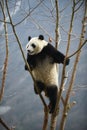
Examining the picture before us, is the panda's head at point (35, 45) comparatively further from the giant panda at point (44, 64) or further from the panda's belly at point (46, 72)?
the panda's belly at point (46, 72)

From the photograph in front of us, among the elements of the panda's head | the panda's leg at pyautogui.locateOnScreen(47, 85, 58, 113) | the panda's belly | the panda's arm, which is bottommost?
the panda's leg at pyautogui.locateOnScreen(47, 85, 58, 113)

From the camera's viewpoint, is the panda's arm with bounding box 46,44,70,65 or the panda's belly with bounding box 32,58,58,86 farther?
the panda's belly with bounding box 32,58,58,86

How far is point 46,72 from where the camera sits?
231 cm

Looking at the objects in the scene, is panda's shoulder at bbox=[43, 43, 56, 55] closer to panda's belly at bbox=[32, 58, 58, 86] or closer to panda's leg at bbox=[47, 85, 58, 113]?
panda's belly at bbox=[32, 58, 58, 86]

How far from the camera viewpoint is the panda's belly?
7.57ft

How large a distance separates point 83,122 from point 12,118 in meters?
1.04

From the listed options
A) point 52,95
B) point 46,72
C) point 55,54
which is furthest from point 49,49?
point 52,95

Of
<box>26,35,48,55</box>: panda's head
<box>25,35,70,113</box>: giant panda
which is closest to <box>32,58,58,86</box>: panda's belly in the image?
<box>25,35,70,113</box>: giant panda

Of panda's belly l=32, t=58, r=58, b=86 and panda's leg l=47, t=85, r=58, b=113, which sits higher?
panda's belly l=32, t=58, r=58, b=86

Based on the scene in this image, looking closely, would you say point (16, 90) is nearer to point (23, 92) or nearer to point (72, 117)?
point (23, 92)

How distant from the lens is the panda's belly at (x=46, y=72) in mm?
2309

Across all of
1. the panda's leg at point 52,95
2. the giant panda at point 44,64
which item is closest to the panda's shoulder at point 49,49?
the giant panda at point 44,64

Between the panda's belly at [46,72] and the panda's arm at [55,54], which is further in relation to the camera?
the panda's belly at [46,72]

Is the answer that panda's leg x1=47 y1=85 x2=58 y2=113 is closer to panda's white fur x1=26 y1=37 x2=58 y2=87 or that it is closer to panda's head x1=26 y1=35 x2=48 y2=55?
panda's white fur x1=26 y1=37 x2=58 y2=87
